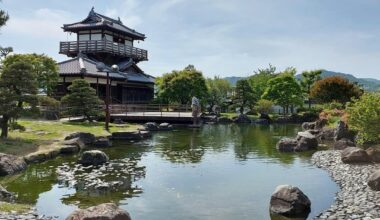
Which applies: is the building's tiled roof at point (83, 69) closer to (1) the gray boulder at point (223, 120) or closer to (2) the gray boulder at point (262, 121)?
(1) the gray boulder at point (223, 120)

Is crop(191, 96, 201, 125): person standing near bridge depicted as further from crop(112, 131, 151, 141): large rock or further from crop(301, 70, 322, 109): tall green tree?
crop(301, 70, 322, 109): tall green tree

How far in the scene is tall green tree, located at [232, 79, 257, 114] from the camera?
60594 mm

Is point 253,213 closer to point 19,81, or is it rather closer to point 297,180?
point 297,180

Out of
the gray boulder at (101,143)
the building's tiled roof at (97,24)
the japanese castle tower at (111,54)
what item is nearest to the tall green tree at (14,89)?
the gray boulder at (101,143)

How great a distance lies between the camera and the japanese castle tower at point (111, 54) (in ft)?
164

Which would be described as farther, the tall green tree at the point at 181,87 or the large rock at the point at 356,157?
the tall green tree at the point at 181,87

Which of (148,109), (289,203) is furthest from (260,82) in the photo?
(289,203)

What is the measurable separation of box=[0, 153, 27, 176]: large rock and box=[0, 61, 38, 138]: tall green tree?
5.50 meters

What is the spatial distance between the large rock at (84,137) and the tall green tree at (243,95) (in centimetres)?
3666

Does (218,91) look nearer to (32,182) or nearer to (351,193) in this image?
(32,182)

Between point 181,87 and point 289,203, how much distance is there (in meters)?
42.6

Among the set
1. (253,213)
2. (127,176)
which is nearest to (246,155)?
(127,176)

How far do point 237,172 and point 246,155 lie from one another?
5.46m

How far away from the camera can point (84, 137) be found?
2620cm
